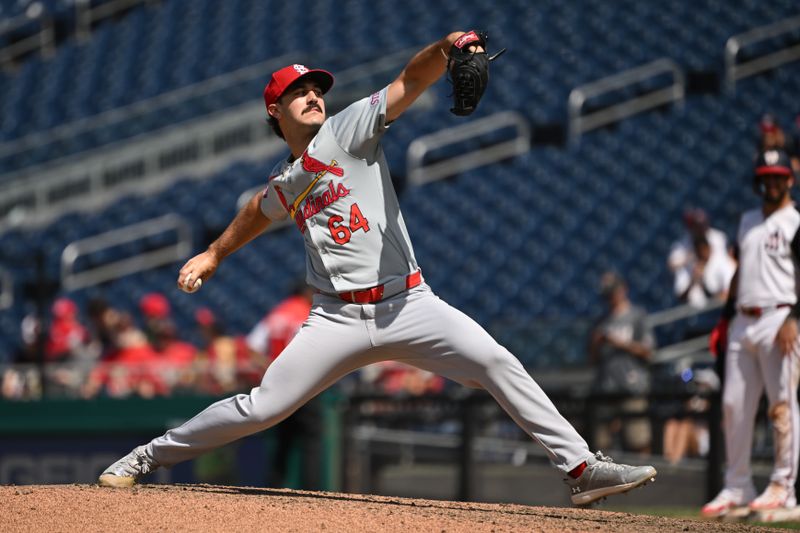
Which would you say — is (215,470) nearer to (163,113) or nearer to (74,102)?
(163,113)

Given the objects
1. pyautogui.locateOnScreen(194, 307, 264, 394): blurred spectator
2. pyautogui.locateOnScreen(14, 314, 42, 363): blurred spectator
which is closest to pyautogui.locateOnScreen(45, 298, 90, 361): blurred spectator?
pyautogui.locateOnScreen(14, 314, 42, 363): blurred spectator

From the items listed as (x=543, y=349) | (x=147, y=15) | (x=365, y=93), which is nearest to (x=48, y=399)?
(x=543, y=349)

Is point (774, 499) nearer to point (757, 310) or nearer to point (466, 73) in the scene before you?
point (757, 310)

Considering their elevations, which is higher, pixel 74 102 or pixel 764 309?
pixel 74 102

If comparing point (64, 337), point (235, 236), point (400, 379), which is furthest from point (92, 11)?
point (235, 236)

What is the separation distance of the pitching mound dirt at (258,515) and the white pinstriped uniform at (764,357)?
1349 mm

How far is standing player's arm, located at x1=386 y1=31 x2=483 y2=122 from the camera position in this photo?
434 cm

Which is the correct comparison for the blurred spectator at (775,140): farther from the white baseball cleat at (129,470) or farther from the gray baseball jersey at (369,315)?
the white baseball cleat at (129,470)

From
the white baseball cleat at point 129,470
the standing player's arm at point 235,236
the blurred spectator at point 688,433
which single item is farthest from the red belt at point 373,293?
the blurred spectator at point 688,433

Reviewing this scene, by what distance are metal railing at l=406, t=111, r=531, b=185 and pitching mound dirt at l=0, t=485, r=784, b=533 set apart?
905cm

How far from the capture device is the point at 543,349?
32.6ft

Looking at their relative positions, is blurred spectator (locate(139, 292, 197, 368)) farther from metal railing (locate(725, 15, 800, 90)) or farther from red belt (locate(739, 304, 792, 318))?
metal railing (locate(725, 15, 800, 90))

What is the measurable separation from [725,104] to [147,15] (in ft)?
31.7

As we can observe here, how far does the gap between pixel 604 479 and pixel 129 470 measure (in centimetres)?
201
